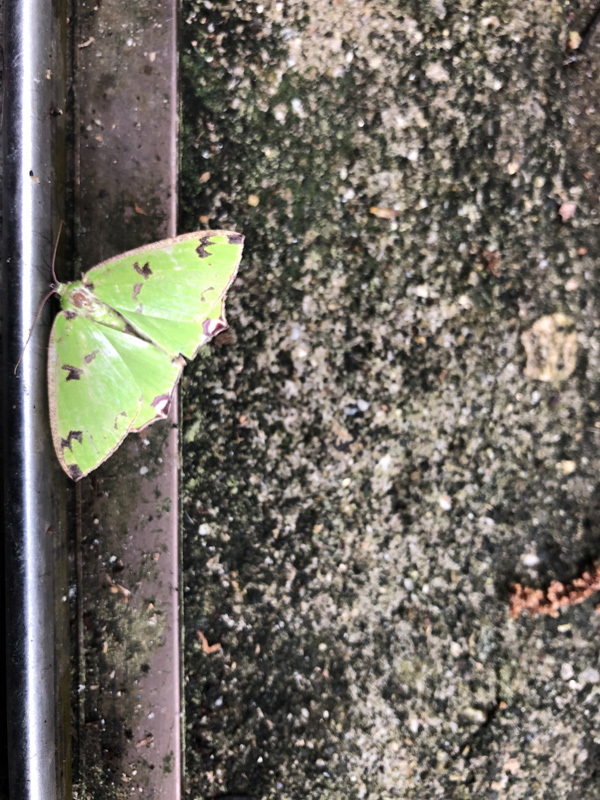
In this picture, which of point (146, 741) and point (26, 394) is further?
point (146, 741)

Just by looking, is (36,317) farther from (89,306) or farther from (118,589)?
(118,589)

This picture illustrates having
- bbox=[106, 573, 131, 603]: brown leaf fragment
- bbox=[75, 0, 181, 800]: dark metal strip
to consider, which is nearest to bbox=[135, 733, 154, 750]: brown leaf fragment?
bbox=[75, 0, 181, 800]: dark metal strip

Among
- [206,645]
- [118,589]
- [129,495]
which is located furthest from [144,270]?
[206,645]

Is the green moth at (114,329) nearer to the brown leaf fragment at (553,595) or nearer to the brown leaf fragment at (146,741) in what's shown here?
the brown leaf fragment at (146,741)

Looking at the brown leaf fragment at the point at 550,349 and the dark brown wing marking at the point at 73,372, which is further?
the brown leaf fragment at the point at 550,349

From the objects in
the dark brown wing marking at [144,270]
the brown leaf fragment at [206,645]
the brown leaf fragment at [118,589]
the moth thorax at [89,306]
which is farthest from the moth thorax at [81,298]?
the brown leaf fragment at [206,645]

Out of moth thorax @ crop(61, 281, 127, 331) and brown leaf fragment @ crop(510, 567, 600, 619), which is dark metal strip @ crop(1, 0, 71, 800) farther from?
brown leaf fragment @ crop(510, 567, 600, 619)
